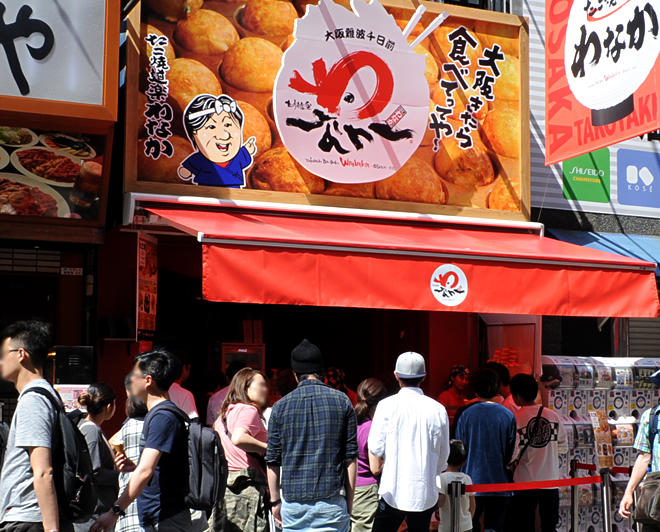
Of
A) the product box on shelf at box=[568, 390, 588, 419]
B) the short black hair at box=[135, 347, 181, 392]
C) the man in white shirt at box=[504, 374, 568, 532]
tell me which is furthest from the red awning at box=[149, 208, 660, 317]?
the short black hair at box=[135, 347, 181, 392]

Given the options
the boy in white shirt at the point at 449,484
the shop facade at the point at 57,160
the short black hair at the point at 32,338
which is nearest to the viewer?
the short black hair at the point at 32,338

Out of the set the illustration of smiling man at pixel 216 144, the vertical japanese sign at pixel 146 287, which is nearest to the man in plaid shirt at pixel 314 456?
the vertical japanese sign at pixel 146 287

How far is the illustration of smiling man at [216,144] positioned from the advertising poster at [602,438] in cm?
456

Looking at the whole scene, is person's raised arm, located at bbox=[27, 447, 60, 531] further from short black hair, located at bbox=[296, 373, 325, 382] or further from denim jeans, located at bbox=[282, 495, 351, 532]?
short black hair, located at bbox=[296, 373, 325, 382]

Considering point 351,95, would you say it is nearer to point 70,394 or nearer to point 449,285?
point 449,285

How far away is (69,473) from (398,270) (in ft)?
13.1

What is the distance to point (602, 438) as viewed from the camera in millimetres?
8883

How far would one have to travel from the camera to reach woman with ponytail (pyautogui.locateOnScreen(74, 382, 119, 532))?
4801mm

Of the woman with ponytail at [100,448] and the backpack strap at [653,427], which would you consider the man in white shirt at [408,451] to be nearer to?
the backpack strap at [653,427]

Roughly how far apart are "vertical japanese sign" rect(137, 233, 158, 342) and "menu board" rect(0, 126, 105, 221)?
57cm

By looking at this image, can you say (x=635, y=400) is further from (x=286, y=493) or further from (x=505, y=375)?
(x=286, y=493)

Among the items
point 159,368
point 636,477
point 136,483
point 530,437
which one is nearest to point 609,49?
point 530,437

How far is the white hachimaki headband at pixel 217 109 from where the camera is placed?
27.6ft

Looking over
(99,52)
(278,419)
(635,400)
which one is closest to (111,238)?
(99,52)
